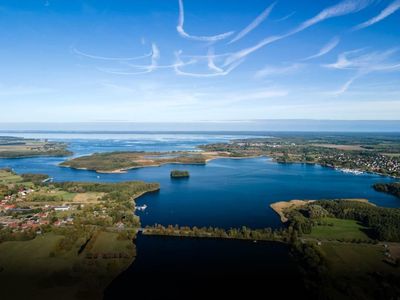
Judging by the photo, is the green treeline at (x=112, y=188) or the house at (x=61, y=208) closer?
the house at (x=61, y=208)

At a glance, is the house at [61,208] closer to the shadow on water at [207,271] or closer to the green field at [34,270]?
the green field at [34,270]

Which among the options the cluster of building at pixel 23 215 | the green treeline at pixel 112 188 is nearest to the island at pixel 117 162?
the green treeline at pixel 112 188

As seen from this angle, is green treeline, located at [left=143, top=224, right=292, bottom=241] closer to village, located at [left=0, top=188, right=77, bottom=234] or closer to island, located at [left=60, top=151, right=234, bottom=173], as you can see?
village, located at [left=0, top=188, right=77, bottom=234]

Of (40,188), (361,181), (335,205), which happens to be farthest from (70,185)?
(361,181)

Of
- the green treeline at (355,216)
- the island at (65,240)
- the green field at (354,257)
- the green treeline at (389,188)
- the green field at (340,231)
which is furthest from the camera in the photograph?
the green treeline at (389,188)

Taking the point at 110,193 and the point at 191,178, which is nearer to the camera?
the point at 110,193

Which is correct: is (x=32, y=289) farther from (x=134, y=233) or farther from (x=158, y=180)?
(x=158, y=180)

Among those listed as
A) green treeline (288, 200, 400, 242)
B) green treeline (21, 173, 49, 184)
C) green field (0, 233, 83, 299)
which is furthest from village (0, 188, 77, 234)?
green treeline (288, 200, 400, 242)
